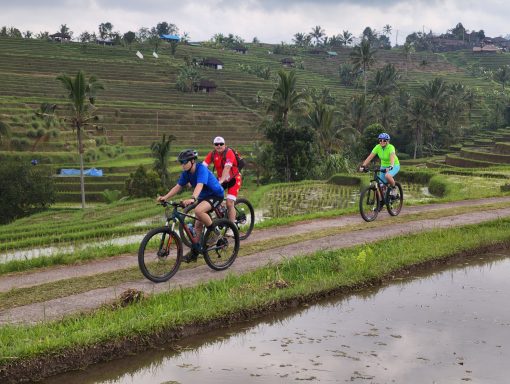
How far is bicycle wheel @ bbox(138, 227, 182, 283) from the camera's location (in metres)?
8.16

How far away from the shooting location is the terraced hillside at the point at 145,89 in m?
62.1

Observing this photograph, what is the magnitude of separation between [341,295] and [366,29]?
198 m

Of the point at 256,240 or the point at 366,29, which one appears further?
the point at 366,29

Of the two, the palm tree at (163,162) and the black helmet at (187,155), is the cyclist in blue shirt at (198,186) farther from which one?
the palm tree at (163,162)

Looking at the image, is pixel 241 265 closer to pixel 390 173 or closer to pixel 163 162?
pixel 390 173

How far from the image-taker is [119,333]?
6.21 m

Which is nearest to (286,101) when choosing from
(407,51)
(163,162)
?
(163,162)

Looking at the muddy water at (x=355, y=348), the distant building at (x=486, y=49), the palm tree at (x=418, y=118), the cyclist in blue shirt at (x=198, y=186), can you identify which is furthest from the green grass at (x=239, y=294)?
the distant building at (x=486, y=49)

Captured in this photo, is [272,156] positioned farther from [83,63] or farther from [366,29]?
[366,29]

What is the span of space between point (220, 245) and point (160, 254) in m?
1.16

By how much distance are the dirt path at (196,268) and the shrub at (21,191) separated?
26692 mm

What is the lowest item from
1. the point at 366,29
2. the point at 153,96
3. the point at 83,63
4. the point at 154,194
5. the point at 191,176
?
the point at 154,194

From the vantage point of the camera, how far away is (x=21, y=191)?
3578 cm

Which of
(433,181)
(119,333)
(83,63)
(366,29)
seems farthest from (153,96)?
(366,29)
